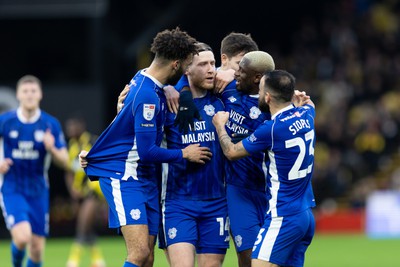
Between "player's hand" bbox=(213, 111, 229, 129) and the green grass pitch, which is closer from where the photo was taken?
"player's hand" bbox=(213, 111, 229, 129)

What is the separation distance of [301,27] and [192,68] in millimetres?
22073

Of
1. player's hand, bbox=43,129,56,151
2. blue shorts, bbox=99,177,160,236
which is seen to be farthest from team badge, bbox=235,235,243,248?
player's hand, bbox=43,129,56,151

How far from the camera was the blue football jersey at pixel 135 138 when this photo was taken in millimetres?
8656

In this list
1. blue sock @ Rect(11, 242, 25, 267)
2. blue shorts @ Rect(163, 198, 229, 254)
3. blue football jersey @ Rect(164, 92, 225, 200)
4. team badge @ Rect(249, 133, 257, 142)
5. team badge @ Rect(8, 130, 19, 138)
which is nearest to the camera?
team badge @ Rect(249, 133, 257, 142)

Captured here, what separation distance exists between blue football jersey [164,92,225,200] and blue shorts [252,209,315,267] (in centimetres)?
73

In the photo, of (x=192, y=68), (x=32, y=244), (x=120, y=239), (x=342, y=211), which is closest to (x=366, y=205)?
(x=342, y=211)

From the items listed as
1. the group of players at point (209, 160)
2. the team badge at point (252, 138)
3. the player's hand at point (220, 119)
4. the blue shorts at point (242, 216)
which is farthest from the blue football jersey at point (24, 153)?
the team badge at point (252, 138)

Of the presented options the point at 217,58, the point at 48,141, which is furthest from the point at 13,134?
the point at 217,58

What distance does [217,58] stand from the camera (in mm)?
26203

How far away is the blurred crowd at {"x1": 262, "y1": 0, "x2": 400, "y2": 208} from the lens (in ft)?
81.5

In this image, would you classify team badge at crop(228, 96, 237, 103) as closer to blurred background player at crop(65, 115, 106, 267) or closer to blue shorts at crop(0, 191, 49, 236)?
blue shorts at crop(0, 191, 49, 236)

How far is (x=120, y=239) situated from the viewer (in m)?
23.5

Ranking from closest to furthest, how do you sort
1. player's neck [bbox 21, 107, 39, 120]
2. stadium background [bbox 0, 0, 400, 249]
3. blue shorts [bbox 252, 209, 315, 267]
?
blue shorts [bbox 252, 209, 315, 267] < player's neck [bbox 21, 107, 39, 120] < stadium background [bbox 0, 0, 400, 249]

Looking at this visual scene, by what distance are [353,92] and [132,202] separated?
60.5 ft
